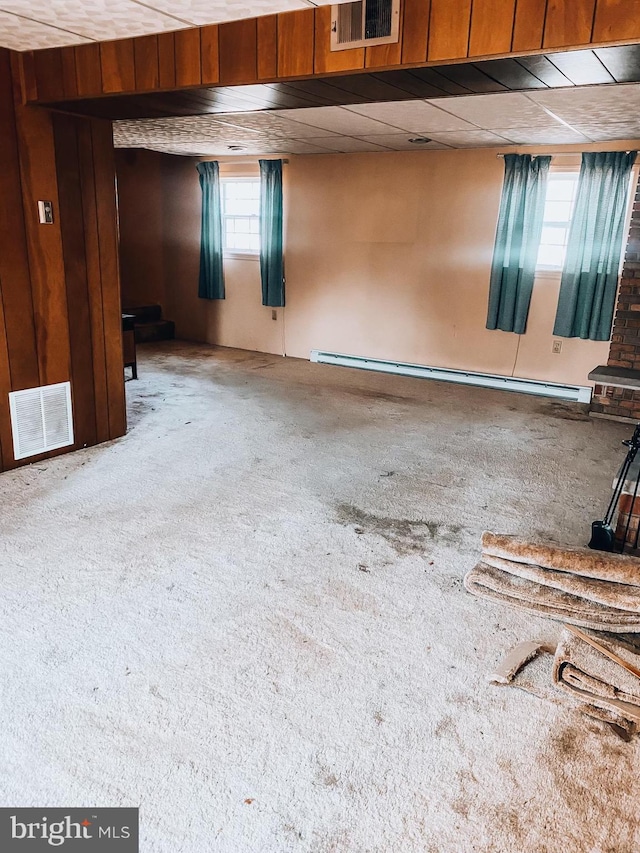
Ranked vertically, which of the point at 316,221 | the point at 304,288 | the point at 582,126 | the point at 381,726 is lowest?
the point at 381,726

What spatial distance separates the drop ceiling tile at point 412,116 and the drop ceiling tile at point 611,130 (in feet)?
2.81

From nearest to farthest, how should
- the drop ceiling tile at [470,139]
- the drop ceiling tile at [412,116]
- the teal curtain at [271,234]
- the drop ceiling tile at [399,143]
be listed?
the drop ceiling tile at [412,116]
the drop ceiling tile at [470,139]
the drop ceiling tile at [399,143]
the teal curtain at [271,234]

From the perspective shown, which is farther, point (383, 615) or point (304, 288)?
point (304, 288)

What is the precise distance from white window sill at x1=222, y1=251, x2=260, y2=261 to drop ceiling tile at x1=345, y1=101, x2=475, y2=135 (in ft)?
9.47

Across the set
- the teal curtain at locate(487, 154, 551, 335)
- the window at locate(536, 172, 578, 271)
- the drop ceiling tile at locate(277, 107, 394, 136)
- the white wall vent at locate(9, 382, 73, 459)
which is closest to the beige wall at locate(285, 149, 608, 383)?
the teal curtain at locate(487, 154, 551, 335)

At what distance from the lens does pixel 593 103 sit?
3.87m

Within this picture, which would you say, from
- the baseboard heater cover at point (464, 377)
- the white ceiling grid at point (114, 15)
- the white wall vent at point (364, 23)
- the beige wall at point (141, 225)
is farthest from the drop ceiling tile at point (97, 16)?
the beige wall at point (141, 225)

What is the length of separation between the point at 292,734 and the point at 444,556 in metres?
1.30

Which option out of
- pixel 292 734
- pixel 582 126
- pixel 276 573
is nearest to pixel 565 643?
pixel 292 734

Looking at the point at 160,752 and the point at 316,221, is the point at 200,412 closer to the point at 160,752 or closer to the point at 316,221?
the point at 316,221

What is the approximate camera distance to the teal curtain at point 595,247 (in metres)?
5.23

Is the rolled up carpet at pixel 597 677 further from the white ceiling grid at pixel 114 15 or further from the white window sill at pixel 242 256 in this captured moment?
the white window sill at pixel 242 256

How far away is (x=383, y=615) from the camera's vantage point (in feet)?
8.10

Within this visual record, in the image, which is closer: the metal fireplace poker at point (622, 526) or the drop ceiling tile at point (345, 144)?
the metal fireplace poker at point (622, 526)
